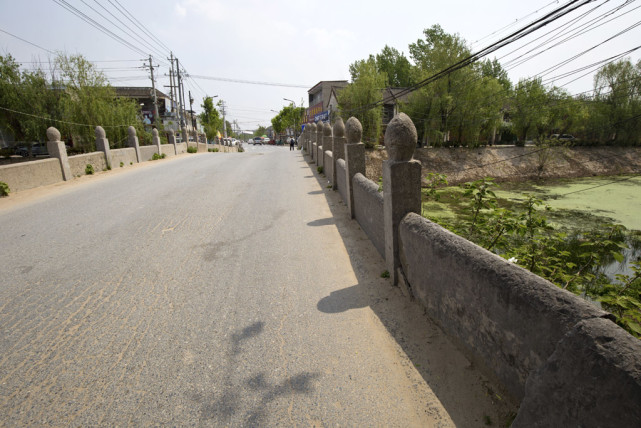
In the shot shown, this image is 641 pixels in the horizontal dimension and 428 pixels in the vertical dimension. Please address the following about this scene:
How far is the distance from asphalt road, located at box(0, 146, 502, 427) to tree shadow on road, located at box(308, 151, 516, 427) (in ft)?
0.05

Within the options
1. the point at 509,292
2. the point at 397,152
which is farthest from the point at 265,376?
the point at 397,152

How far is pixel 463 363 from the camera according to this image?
269 centimetres

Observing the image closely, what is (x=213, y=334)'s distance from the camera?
320 cm

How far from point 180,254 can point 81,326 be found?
6.24ft

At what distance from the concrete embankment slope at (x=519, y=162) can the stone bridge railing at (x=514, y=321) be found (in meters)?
20.5

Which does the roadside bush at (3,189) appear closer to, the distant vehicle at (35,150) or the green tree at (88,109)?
the green tree at (88,109)

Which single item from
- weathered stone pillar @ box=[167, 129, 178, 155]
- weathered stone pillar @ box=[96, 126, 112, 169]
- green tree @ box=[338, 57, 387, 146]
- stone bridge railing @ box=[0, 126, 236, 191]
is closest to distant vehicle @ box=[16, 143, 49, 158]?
weathered stone pillar @ box=[167, 129, 178, 155]

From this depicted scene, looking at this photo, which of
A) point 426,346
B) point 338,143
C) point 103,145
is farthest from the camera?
point 103,145

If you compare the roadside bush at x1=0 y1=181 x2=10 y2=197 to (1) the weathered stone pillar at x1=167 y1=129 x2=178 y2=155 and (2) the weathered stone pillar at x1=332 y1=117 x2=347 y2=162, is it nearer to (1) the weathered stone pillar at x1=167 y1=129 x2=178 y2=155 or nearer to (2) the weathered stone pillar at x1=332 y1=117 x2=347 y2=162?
(2) the weathered stone pillar at x1=332 y1=117 x2=347 y2=162

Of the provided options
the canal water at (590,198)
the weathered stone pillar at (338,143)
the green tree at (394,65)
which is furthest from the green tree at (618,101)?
the weathered stone pillar at (338,143)

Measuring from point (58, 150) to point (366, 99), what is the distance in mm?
22570

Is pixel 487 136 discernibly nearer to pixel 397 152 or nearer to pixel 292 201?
pixel 292 201

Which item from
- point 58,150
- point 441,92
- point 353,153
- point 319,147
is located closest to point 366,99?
point 441,92

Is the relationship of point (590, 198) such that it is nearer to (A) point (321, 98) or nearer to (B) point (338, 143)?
(B) point (338, 143)
